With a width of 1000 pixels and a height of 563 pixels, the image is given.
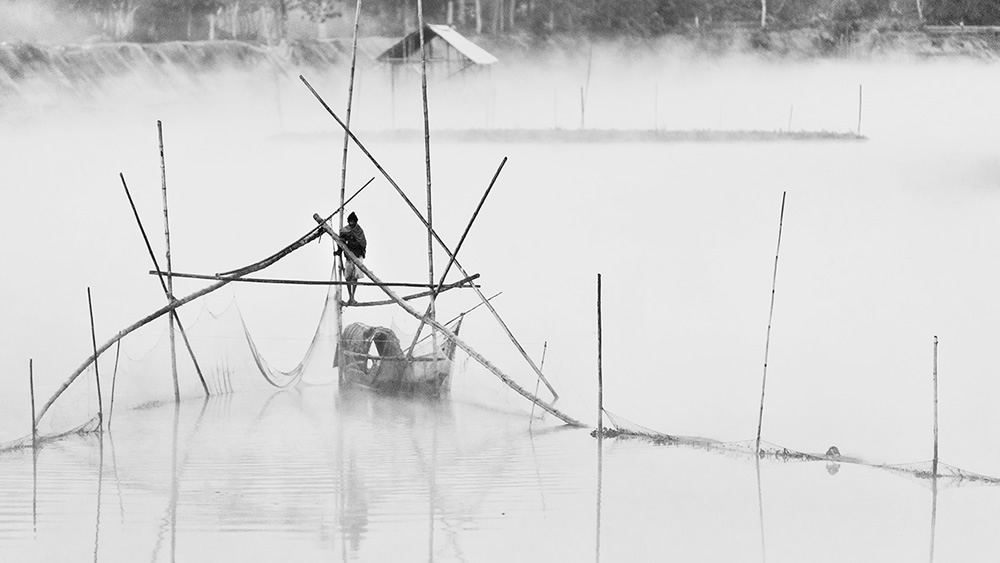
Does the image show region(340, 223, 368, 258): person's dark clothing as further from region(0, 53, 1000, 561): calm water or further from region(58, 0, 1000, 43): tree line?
region(58, 0, 1000, 43): tree line

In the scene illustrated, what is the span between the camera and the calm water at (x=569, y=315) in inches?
228

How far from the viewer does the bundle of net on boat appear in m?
6.55

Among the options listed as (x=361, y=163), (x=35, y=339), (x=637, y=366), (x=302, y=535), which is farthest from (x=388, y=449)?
(x=361, y=163)

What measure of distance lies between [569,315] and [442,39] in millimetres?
2975

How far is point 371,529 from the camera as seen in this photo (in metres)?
5.59

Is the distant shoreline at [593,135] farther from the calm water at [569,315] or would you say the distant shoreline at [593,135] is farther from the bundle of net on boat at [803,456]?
the bundle of net on boat at [803,456]

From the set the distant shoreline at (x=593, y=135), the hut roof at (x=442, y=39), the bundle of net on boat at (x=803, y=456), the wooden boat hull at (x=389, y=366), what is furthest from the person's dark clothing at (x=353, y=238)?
the hut roof at (x=442, y=39)

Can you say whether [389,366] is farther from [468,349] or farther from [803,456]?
[803,456]

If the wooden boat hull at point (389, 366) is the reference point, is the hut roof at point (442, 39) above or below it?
above

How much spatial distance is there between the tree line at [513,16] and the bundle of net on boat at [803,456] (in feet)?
18.1

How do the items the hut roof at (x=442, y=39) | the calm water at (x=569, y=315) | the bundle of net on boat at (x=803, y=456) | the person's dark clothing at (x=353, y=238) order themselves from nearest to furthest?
the calm water at (x=569, y=315) < the bundle of net on boat at (x=803, y=456) < the person's dark clothing at (x=353, y=238) < the hut roof at (x=442, y=39)

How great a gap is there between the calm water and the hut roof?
220 millimetres

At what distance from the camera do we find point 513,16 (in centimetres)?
1247

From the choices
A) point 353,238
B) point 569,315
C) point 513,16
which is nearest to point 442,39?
point 513,16
